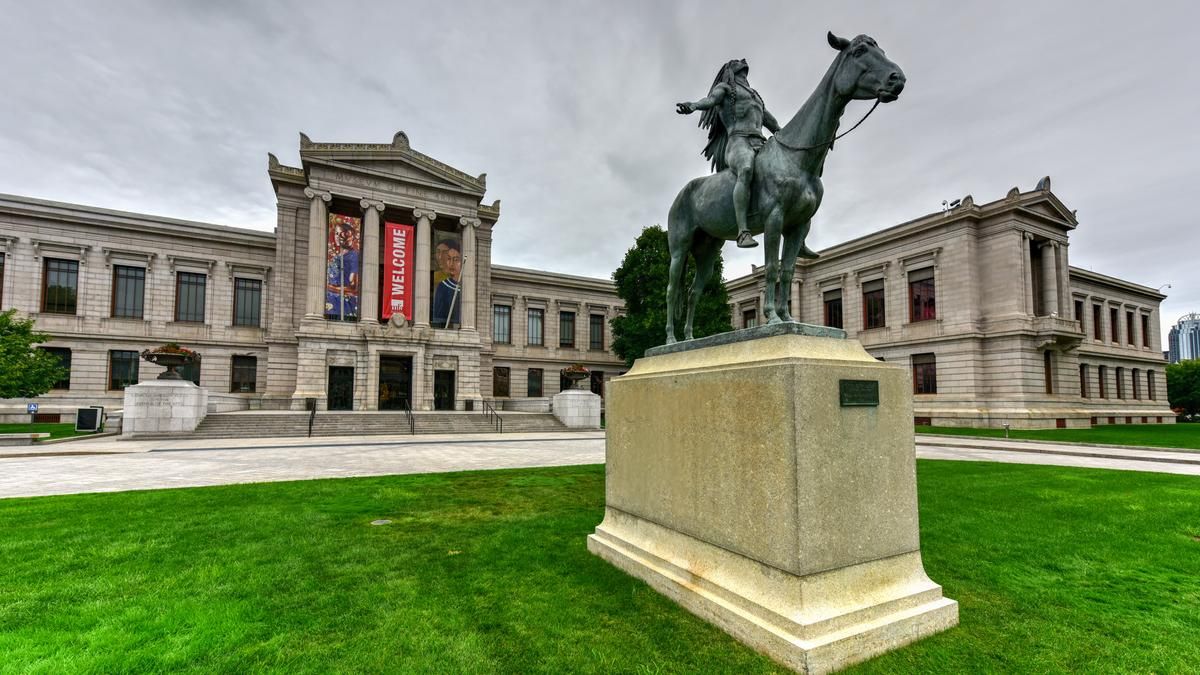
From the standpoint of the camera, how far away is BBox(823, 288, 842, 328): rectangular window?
39781 mm

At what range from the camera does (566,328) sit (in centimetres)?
4747

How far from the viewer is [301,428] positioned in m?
23.6

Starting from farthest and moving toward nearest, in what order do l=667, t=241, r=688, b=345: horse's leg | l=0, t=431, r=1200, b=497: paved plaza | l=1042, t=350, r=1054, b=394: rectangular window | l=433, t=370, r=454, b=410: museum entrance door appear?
l=433, t=370, r=454, b=410: museum entrance door
l=1042, t=350, r=1054, b=394: rectangular window
l=0, t=431, r=1200, b=497: paved plaza
l=667, t=241, r=688, b=345: horse's leg

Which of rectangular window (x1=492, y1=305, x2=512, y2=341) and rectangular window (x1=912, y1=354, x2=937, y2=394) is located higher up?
rectangular window (x1=492, y1=305, x2=512, y2=341)

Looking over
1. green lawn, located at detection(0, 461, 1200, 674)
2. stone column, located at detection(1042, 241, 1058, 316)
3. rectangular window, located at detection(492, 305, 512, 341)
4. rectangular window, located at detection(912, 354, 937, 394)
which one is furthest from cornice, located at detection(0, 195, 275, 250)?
stone column, located at detection(1042, 241, 1058, 316)

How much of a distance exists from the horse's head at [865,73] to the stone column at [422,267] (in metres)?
31.7

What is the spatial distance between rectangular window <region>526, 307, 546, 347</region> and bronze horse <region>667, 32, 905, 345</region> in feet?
136

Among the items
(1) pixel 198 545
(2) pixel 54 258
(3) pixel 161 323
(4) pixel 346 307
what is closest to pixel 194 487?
(1) pixel 198 545

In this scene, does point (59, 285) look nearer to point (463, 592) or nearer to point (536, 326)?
point (536, 326)

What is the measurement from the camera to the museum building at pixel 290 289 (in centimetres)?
3091

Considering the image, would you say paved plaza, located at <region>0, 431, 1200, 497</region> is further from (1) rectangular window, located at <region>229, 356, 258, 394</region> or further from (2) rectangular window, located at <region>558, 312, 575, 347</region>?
(2) rectangular window, located at <region>558, 312, 575, 347</region>

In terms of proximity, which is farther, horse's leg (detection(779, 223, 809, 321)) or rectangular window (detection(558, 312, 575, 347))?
rectangular window (detection(558, 312, 575, 347))

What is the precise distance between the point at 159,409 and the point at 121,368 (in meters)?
17.2

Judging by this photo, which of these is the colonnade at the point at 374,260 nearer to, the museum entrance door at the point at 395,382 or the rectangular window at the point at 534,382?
the museum entrance door at the point at 395,382
